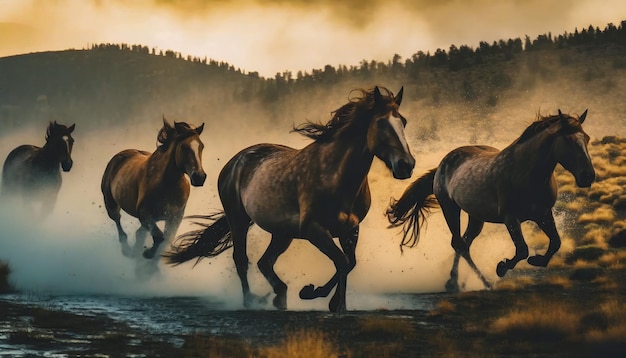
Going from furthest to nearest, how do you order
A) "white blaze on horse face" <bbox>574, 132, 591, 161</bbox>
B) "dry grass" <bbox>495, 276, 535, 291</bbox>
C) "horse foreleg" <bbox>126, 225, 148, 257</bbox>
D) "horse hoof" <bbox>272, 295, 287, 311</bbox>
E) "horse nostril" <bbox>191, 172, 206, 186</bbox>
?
"horse foreleg" <bbox>126, 225, 148, 257</bbox>
"dry grass" <bbox>495, 276, 535, 291</bbox>
"horse nostril" <bbox>191, 172, 206, 186</bbox>
"white blaze on horse face" <bbox>574, 132, 591, 161</bbox>
"horse hoof" <bbox>272, 295, 287, 311</bbox>

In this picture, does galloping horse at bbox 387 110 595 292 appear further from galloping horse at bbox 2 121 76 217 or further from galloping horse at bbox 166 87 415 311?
galloping horse at bbox 2 121 76 217

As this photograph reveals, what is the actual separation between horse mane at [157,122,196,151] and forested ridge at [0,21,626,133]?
41.9 meters

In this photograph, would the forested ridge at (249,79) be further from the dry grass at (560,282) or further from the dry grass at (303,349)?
the dry grass at (303,349)

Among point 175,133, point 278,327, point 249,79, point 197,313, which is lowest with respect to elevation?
point 278,327

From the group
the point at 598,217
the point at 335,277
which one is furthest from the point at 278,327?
the point at 598,217

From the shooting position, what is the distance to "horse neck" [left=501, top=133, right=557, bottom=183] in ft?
43.9

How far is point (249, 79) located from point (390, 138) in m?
90.4

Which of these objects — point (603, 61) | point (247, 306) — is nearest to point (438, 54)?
point (603, 61)

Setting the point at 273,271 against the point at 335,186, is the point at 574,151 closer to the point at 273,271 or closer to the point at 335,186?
the point at 335,186

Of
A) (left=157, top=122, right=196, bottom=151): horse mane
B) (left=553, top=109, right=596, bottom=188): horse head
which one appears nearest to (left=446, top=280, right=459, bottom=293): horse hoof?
(left=553, top=109, right=596, bottom=188): horse head

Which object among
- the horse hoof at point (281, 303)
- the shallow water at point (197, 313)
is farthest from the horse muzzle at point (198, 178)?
the horse hoof at point (281, 303)

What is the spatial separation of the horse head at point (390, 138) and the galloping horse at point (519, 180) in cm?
344

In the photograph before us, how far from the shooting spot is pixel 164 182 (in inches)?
604

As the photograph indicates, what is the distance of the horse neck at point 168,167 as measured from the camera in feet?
50.0
